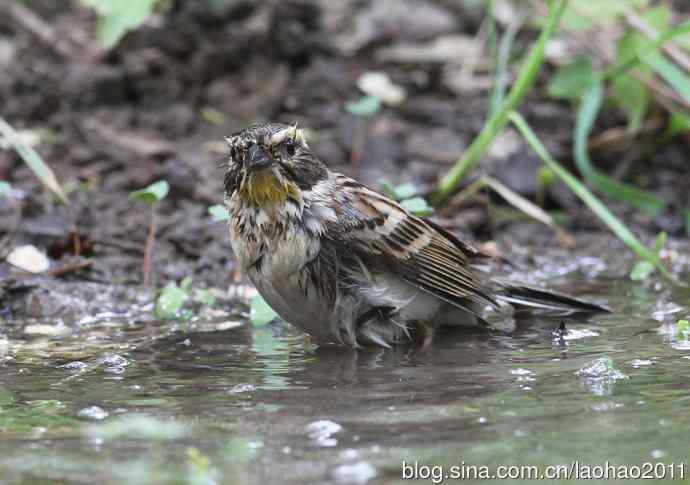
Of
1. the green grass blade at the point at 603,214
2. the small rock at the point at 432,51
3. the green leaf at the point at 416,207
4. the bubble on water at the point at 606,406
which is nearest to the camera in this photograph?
the bubble on water at the point at 606,406

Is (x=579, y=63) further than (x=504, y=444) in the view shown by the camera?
Yes

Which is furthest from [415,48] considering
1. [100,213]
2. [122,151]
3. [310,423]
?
[310,423]

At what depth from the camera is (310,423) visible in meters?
3.53

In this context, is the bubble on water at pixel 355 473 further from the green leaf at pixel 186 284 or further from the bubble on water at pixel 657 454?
the green leaf at pixel 186 284

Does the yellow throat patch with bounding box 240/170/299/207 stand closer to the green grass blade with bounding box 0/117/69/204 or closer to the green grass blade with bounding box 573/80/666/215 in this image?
the green grass blade with bounding box 0/117/69/204

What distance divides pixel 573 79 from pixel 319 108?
6.82 ft

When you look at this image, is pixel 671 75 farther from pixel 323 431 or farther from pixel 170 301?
pixel 323 431

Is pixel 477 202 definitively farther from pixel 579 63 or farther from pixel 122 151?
pixel 122 151

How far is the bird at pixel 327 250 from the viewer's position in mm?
4832

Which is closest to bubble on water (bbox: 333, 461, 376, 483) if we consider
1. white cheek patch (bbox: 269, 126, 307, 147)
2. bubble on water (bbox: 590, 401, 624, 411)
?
bubble on water (bbox: 590, 401, 624, 411)

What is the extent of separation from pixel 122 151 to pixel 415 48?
10.3ft

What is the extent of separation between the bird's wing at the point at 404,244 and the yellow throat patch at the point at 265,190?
23 centimetres

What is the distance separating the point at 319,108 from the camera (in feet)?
29.6

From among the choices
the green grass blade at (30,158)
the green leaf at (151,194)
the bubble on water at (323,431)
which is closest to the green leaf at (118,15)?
the green grass blade at (30,158)
